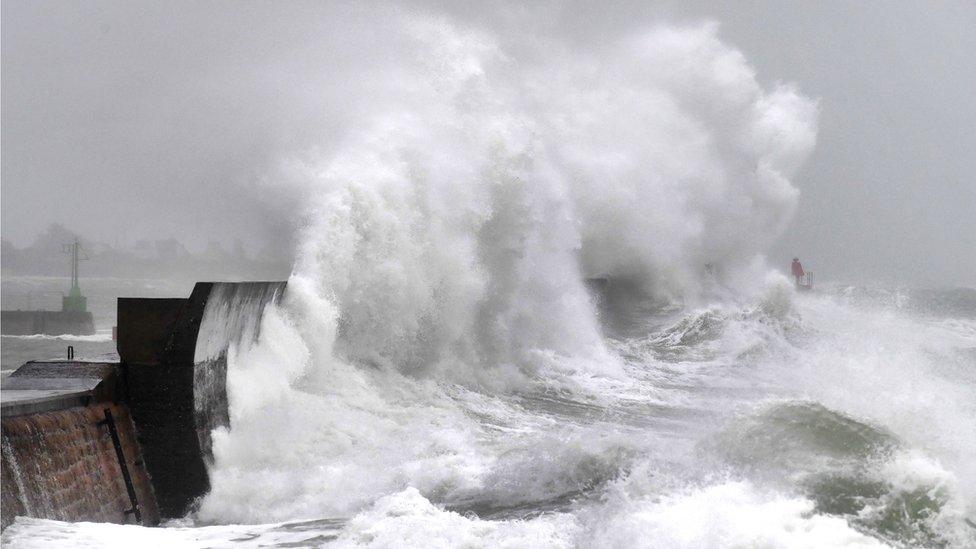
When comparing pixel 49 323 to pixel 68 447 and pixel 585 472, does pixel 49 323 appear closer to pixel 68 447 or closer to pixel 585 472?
pixel 68 447

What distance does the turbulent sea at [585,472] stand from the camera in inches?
223

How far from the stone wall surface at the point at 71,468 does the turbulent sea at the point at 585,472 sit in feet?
0.90

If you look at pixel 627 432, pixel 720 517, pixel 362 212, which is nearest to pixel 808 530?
pixel 720 517

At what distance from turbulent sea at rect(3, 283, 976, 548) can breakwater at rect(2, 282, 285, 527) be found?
0.32 metres

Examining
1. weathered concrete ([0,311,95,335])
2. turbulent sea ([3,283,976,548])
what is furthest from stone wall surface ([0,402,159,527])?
weathered concrete ([0,311,95,335])

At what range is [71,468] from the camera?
6469 mm

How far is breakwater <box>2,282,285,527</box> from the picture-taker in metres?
6.64

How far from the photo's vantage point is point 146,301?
7844 millimetres

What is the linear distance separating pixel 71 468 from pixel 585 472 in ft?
12.0

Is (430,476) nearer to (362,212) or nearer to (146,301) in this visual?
(146,301)

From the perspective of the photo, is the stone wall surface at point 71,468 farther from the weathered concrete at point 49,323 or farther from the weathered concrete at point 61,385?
the weathered concrete at point 49,323

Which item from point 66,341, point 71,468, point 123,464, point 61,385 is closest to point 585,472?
point 123,464

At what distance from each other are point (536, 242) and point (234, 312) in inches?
412

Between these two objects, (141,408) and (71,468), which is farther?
(141,408)
